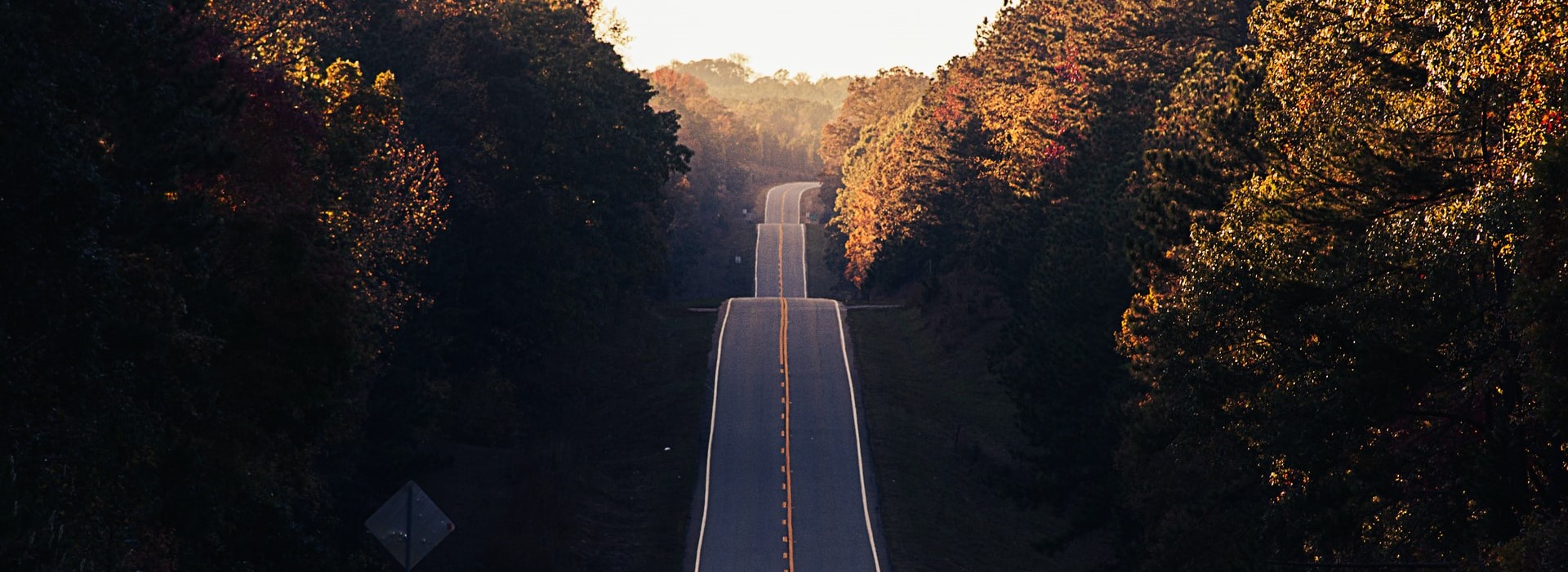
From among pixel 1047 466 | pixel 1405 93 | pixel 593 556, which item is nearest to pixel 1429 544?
pixel 1405 93

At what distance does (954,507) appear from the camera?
41625mm

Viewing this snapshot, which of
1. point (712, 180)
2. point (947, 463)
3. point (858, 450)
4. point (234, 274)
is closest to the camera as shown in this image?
point (234, 274)

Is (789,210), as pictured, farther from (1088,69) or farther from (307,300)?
(307,300)

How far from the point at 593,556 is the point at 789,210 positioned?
4318 inches

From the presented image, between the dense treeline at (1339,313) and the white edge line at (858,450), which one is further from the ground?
the dense treeline at (1339,313)

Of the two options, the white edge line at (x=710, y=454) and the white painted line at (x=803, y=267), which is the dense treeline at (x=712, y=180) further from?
the white edge line at (x=710, y=454)

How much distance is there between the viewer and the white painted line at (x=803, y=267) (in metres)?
104

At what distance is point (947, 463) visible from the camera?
46.2 meters

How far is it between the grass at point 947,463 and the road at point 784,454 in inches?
Answer: 36.3

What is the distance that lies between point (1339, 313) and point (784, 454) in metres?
30.4

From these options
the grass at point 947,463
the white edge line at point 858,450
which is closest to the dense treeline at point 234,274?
the white edge line at point 858,450

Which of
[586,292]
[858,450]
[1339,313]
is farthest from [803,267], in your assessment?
[1339,313]

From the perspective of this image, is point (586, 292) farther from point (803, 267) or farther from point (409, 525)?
point (803, 267)

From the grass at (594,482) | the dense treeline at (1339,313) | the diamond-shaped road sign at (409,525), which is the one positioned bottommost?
the grass at (594,482)
